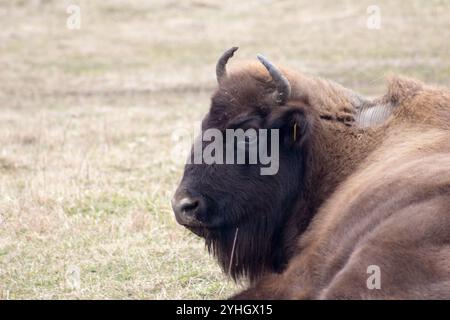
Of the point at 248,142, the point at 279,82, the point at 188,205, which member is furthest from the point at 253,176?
the point at 279,82

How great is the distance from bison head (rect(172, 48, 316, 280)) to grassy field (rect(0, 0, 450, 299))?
2.34 feet

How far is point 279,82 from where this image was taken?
5539 mm

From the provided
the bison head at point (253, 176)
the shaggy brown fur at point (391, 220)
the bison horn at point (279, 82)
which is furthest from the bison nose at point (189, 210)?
the bison horn at point (279, 82)

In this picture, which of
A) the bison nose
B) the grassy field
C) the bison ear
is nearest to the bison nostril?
the bison nose

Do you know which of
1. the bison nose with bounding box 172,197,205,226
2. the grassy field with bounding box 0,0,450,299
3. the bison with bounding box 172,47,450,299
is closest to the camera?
the bison with bounding box 172,47,450,299

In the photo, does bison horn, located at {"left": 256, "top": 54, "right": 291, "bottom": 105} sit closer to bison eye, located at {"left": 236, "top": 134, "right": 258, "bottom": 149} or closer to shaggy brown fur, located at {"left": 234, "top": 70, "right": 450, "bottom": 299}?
bison eye, located at {"left": 236, "top": 134, "right": 258, "bottom": 149}

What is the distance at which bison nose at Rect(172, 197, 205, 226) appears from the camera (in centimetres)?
541

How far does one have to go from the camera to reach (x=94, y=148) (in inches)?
460

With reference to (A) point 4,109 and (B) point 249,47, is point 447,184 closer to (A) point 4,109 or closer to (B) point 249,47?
(A) point 4,109

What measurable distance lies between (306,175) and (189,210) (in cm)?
84

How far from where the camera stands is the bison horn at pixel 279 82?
553 cm

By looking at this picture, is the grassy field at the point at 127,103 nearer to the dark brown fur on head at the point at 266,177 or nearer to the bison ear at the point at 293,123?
the dark brown fur on head at the point at 266,177
